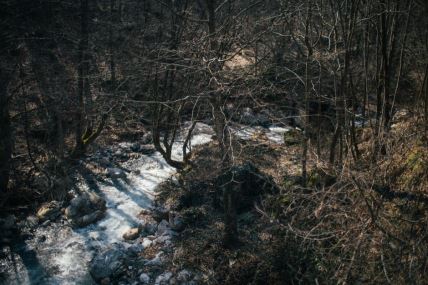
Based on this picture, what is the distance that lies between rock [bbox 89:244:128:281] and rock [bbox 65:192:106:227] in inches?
53.1

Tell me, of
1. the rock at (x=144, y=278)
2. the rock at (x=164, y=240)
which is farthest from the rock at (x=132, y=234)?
the rock at (x=144, y=278)

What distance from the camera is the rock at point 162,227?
8.47 m

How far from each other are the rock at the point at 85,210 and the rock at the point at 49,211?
25 cm

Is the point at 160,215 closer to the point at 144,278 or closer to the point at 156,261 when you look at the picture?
the point at 156,261

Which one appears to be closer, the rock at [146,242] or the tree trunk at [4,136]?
the rock at [146,242]

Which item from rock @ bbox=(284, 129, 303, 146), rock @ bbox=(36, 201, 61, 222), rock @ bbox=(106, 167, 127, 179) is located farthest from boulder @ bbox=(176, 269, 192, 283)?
rock @ bbox=(284, 129, 303, 146)

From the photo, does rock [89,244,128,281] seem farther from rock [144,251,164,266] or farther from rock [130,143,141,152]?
rock [130,143,141,152]

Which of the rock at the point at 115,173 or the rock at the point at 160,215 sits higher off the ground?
the rock at the point at 115,173

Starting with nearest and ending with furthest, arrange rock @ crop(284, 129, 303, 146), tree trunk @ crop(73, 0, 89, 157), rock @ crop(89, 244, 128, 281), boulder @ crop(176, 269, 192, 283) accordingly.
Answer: boulder @ crop(176, 269, 192, 283) < rock @ crop(89, 244, 128, 281) < tree trunk @ crop(73, 0, 89, 157) < rock @ crop(284, 129, 303, 146)

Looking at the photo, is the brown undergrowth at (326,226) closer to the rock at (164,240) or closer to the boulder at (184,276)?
the boulder at (184,276)

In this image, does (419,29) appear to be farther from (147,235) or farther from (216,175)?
(147,235)

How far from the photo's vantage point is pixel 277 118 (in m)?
7.01

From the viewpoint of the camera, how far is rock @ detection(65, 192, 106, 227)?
897 centimetres

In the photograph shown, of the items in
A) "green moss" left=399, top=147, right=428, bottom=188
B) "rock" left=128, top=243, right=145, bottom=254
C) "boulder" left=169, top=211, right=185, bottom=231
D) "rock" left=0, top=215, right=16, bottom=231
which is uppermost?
"green moss" left=399, top=147, right=428, bottom=188
